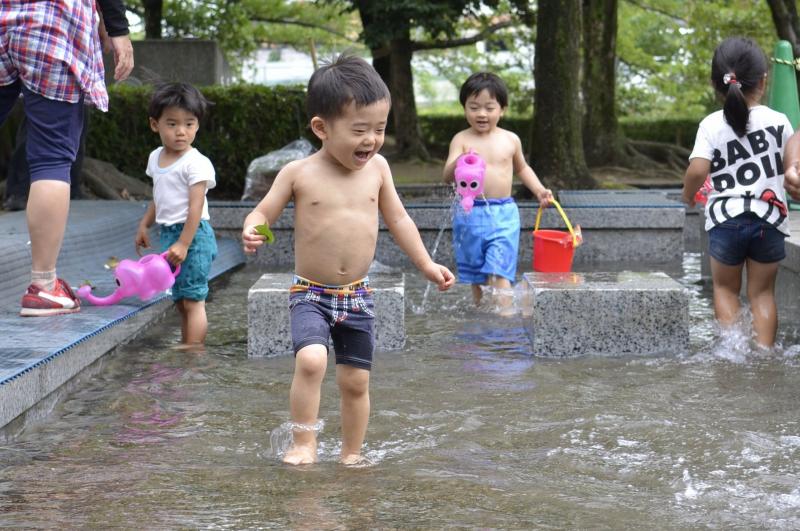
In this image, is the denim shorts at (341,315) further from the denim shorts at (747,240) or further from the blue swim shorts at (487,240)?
the blue swim shorts at (487,240)

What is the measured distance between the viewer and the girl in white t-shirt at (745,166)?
589 centimetres

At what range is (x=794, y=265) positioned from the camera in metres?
6.94

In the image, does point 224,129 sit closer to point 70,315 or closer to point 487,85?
point 487,85

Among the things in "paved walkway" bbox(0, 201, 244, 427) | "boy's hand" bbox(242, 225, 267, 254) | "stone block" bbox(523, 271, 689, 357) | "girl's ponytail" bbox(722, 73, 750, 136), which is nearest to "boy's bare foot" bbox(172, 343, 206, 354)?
"paved walkway" bbox(0, 201, 244, 427)

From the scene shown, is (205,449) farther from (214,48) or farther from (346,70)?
(214,48)

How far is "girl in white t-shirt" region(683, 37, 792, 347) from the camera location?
589 cm

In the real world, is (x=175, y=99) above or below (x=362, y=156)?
above

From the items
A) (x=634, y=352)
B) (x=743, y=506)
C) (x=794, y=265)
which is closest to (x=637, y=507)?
(x=743, y=506)

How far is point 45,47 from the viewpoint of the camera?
17.7 ft

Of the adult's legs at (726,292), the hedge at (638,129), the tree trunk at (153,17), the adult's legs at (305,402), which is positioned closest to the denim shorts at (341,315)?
the adult's legs at (305,402)

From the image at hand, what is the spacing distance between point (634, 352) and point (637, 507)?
8.95 ft

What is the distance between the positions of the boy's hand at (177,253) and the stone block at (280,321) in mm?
422

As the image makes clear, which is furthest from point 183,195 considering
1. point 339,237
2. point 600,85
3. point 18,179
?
point 600,85

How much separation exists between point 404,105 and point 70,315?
12488mm
